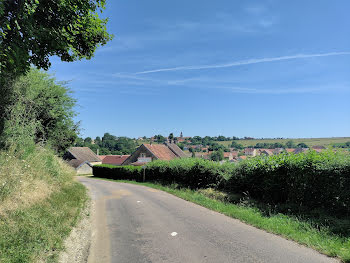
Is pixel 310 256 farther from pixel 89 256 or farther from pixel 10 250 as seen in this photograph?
pixel 10 250

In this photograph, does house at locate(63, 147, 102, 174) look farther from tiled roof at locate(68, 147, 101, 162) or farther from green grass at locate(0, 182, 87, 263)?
green grass at locate(0, 182, 87, 263)

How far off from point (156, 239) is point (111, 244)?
1.18m

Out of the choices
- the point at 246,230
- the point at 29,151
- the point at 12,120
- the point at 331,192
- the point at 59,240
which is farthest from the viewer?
the point at 12,120

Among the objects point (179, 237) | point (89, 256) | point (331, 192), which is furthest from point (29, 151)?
point (331, 192)

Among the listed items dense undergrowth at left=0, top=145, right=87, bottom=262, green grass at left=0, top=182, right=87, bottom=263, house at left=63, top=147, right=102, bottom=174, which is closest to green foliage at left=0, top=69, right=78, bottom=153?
dense undergrowth at left=0, top=145, right=87, bottom=262

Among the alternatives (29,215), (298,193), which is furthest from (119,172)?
(29,215)

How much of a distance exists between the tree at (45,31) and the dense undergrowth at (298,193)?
336 inches

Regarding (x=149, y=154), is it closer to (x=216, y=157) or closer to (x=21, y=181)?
(x=216, y=157)

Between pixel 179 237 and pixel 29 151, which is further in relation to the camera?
pixel 29 151

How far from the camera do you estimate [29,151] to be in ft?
32.4

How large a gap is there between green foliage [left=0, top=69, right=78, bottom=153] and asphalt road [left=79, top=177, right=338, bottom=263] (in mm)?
5625

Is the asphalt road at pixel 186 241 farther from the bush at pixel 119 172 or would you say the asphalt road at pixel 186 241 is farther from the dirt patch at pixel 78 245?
the bush at pixel 119 172

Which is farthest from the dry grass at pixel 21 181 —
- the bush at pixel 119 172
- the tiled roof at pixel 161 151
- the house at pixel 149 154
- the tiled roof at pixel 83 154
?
the tiled roof at pixel 83 154

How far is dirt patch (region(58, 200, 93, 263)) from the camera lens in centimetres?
493
